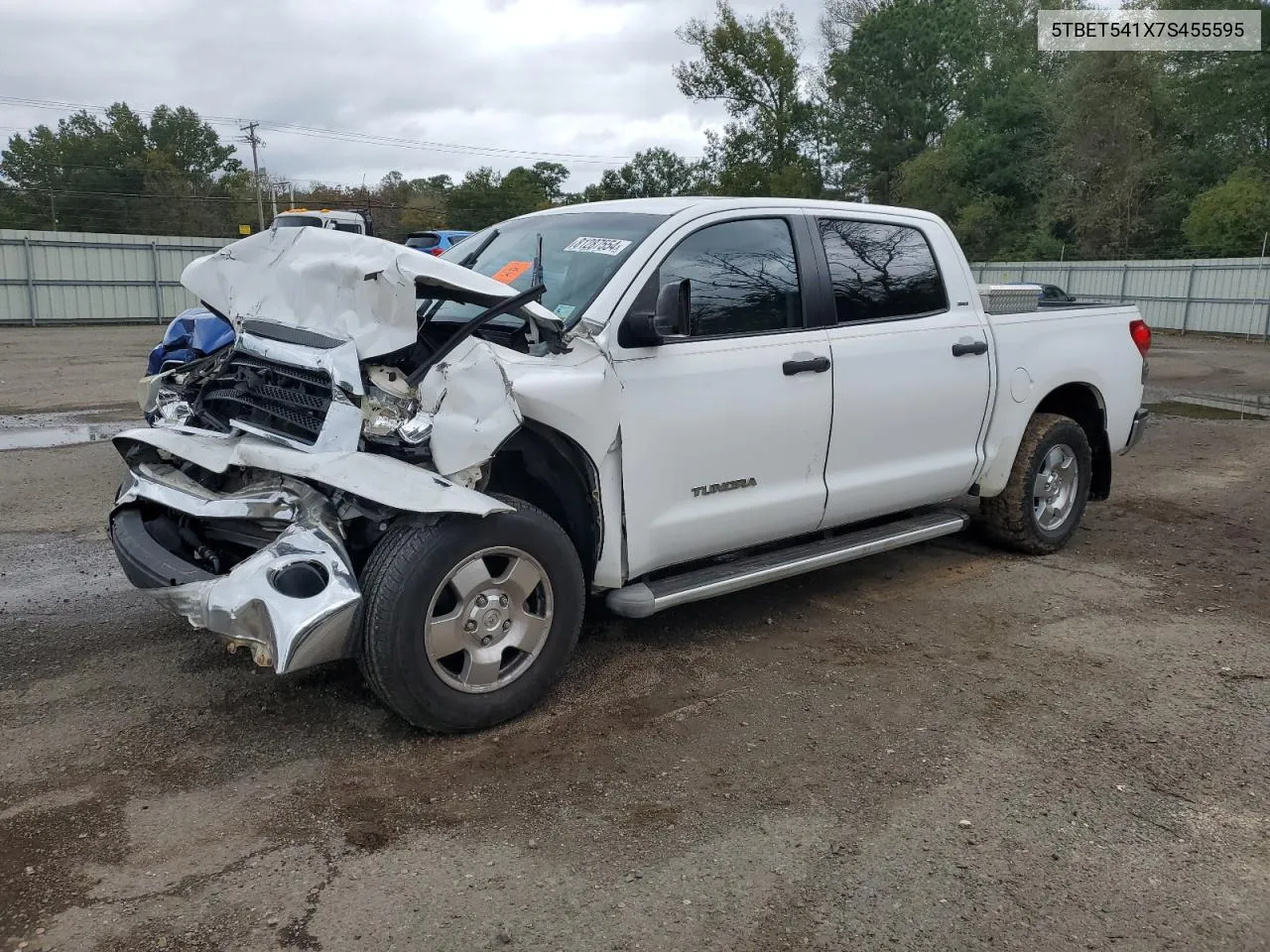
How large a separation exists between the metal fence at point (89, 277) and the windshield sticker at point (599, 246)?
2208 cm

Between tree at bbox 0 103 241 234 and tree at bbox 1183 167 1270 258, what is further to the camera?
tree at bbox 0 103 241 234

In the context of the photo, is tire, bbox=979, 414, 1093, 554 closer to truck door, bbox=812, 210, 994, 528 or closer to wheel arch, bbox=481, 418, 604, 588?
truck door, bbox=812, 210, 994, 528

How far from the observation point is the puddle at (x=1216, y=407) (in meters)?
11.9

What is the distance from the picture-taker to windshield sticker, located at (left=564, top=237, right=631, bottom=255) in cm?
429

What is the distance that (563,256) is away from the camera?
4.47 meters

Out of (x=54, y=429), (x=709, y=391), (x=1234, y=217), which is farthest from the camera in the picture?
(x=1234, y=217)

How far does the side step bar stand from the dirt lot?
35 centimetres

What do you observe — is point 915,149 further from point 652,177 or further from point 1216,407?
point 1216,407

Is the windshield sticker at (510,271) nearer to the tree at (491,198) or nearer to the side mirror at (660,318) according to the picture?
the side mirror at (660,318)

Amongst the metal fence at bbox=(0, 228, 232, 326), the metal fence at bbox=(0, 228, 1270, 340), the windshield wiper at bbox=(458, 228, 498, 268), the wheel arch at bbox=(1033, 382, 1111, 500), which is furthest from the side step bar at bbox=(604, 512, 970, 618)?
the metal fence at bbox=(0, 228, 232, 326)

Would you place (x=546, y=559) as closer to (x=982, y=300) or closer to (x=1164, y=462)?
(x=982, y=300)

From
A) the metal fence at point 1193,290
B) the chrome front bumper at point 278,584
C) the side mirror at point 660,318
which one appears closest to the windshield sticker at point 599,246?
the side mirror at point 660,318

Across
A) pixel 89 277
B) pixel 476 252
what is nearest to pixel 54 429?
pixel 476 252

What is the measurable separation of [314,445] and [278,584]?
494 millimetres
